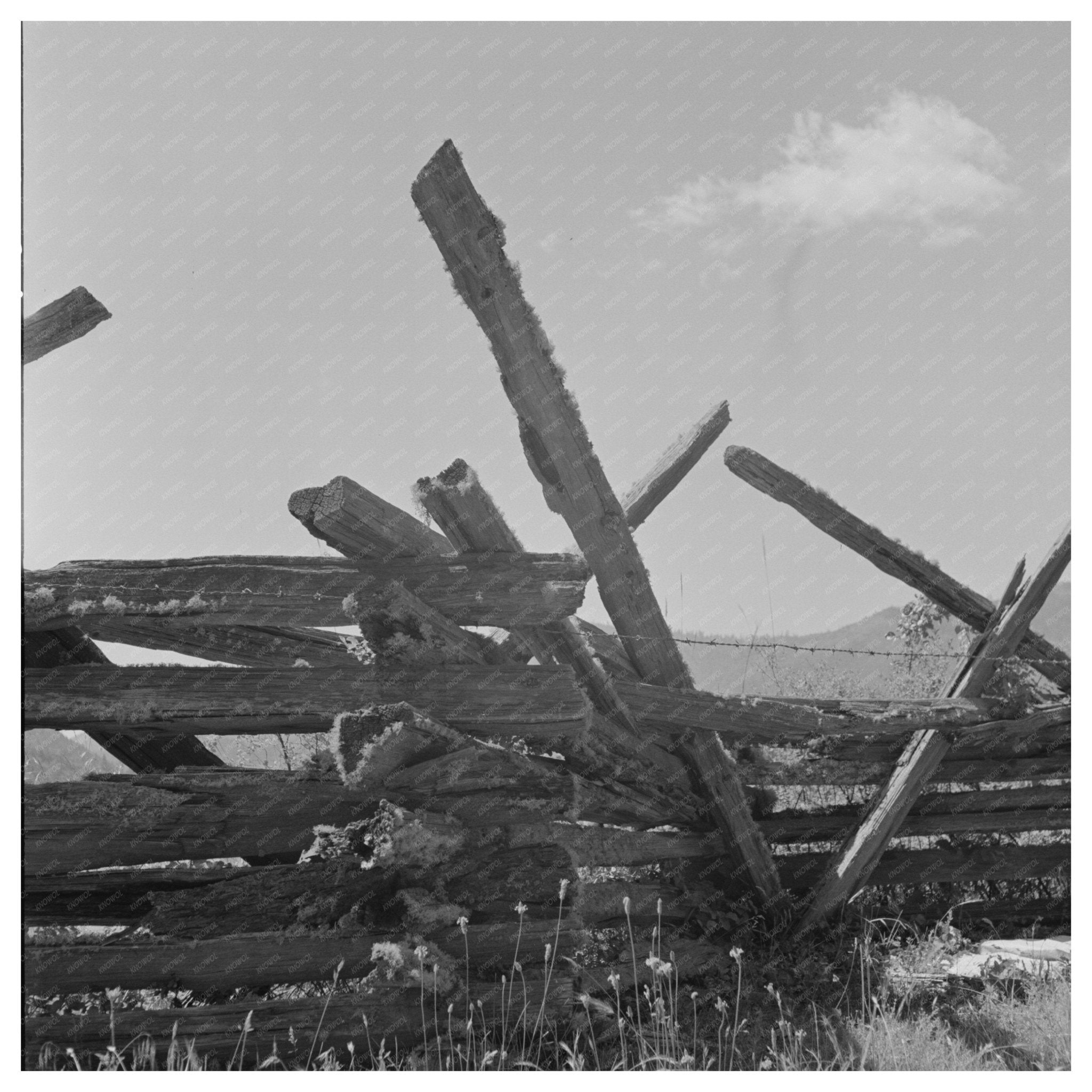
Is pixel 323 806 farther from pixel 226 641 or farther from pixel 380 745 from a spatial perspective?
pixel 226 641

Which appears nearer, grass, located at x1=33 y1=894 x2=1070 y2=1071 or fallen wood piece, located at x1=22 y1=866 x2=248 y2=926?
grass, located at x1=33 y1=894 x2=1070 y2=1071

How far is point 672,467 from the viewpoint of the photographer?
199 inches

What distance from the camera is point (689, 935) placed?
197 inches

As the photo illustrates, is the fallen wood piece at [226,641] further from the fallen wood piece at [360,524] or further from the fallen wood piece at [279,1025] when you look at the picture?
the fallen wood piece at [279,1025]

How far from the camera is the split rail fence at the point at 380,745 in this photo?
3.85m

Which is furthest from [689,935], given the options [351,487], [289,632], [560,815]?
[351,487]

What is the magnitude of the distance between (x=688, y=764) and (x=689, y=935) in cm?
91

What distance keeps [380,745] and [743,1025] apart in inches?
89.2

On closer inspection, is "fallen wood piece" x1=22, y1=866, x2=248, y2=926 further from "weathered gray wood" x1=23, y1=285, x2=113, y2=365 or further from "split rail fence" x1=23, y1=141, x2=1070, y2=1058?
"weathered gray wood" x1=23, y1=285, x2=113, y2=365

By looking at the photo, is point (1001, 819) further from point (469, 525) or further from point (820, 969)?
point (469, 525)

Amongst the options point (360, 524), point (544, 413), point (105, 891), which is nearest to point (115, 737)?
point (105, 891)

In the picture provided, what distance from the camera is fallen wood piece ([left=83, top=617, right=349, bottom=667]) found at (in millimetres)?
4051

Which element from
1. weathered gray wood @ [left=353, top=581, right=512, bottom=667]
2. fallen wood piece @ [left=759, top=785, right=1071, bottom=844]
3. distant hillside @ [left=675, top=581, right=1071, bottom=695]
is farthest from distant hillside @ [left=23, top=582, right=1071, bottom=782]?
weathered gray wood @ [left=353, top=581, right=512, bottom=667]

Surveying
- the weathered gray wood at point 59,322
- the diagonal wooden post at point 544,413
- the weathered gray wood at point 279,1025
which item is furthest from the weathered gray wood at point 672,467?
the weathered gray wood at point 59,322
